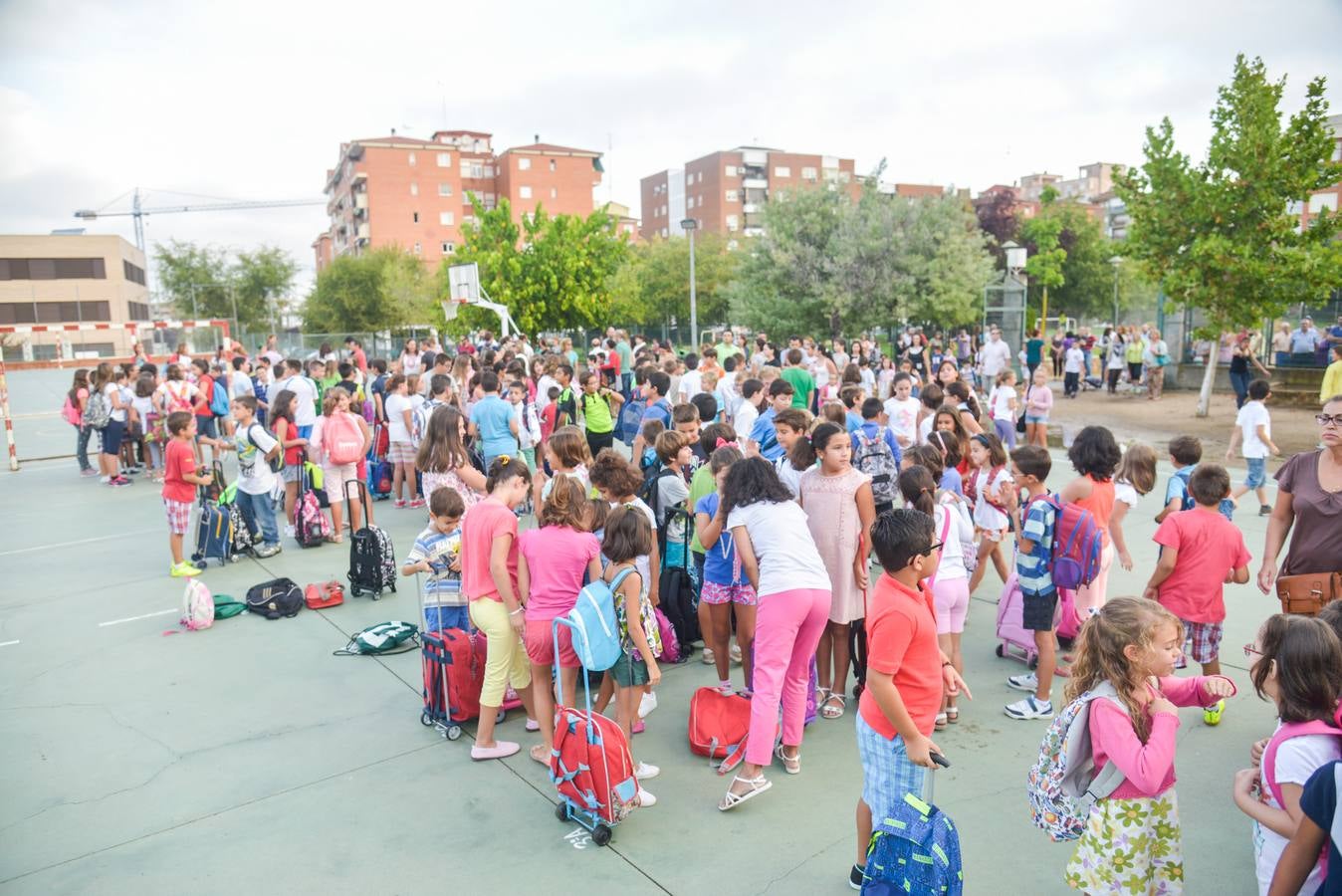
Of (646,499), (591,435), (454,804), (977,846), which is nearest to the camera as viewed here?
(977,846)

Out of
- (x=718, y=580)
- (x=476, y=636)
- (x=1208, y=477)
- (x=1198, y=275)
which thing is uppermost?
(x=1198, y=275)

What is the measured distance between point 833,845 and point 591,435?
6747mm

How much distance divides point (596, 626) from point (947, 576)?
218cm

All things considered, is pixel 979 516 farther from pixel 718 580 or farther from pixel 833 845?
pixel 833 845

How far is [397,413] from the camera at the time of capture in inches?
401

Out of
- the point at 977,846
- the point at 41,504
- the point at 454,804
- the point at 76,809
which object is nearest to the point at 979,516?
the point at 977,846

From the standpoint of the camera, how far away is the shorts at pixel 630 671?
4.10m

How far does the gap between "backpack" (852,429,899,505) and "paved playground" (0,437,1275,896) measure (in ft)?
3.89

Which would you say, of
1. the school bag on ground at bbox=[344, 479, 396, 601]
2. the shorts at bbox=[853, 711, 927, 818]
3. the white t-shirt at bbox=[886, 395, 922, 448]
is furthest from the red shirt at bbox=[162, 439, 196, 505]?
the shorts at bbox=[853, 711, 927, 818]

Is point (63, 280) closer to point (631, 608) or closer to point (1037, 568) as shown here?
point (631, 608)

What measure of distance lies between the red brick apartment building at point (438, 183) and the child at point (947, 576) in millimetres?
68400

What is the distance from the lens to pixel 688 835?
394 centimetres

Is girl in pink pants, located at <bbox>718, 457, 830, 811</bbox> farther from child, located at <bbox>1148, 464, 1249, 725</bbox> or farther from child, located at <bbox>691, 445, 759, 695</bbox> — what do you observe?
child, located at <bbox>1148, 464, 1249, 725</bbox>

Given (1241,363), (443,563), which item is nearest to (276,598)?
(443,563)
